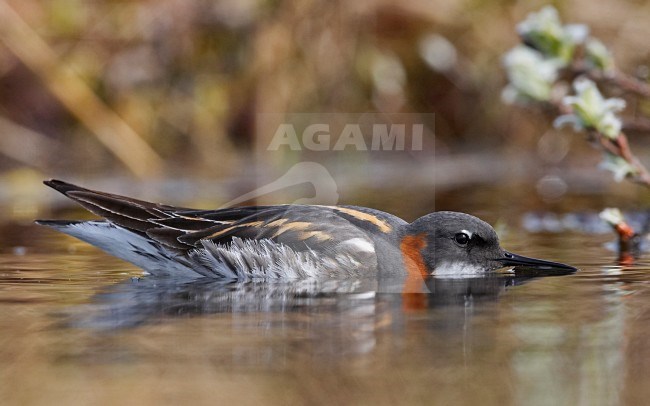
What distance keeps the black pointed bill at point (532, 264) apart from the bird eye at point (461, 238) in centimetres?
23

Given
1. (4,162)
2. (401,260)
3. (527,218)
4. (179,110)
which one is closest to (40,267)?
(401,260)

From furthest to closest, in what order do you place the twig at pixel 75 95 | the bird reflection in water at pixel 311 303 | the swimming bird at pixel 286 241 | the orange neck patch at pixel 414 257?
the twig at pixel 75 95
the orange neck patch at pixel 414 257
the swimming bird at pixel 286 241
the bird reflection in water at pixel 311 303

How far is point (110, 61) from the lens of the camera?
512 inches

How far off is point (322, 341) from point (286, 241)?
2091 millimetres

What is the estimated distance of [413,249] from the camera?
23.4ft

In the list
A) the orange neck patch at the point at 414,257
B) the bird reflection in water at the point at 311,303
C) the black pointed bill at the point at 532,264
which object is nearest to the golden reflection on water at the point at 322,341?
the bird reflection in water at the point at 311,303

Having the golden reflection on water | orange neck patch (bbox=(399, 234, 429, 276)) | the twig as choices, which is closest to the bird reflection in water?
the golden reflection on water

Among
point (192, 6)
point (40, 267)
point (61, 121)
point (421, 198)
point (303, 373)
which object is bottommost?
point (303, 373)

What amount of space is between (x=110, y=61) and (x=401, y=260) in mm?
6843

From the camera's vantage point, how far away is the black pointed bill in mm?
6938

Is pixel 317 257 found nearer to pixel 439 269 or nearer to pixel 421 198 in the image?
pixel 439 269

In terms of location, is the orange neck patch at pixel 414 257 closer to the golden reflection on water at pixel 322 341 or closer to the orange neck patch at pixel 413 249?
the orange neck patch at pixel 413 249

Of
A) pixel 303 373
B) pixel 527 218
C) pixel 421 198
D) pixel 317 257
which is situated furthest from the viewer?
pixel 421 198

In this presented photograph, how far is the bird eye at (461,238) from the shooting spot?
7.14 meters
